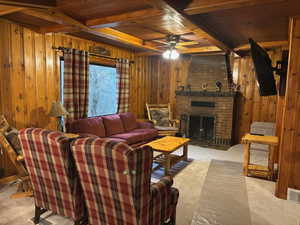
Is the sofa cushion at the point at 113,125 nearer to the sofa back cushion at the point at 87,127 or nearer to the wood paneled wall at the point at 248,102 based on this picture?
the sofa back cushion at the point at 87,127

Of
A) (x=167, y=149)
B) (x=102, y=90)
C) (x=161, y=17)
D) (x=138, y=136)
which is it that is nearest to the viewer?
(x=161, y=17)

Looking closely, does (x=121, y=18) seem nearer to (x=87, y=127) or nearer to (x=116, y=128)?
(x=87, y=127)

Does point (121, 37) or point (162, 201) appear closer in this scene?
point (162, 201)

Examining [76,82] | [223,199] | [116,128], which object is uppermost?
[76,82]

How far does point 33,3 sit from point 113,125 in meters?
2.71

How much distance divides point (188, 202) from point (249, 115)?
383cm

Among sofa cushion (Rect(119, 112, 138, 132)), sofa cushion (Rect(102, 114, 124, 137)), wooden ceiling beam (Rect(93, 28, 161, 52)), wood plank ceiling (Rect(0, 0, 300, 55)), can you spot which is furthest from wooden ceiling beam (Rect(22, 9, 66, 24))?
sofa cushion (Rect(119, 112, 138, 132))

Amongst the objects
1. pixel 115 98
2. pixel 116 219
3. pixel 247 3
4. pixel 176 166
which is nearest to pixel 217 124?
pixel 176 166

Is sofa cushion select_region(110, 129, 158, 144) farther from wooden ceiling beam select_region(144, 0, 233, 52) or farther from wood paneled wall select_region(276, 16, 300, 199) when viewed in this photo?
wood paneled wall select_region(276, 16, 300, 199)

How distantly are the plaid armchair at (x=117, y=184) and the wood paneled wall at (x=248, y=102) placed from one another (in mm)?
4508

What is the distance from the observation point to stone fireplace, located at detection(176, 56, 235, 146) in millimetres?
5527

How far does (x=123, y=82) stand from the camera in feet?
17.4

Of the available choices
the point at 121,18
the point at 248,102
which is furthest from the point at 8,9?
the point at 248,102

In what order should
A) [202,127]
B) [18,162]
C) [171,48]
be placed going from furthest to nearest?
[202,127] < [171,48] < [18,162]
